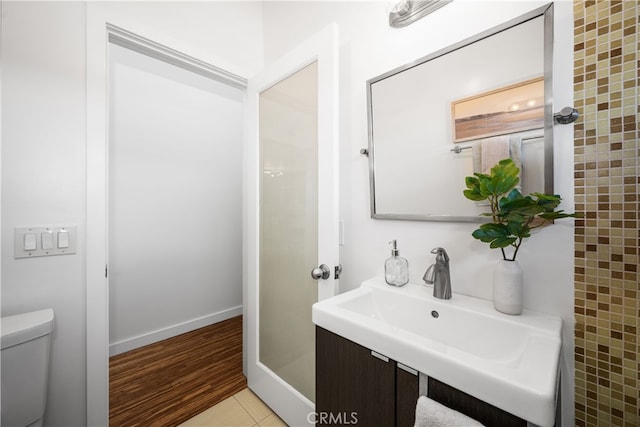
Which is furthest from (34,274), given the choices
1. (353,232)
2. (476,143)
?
(476,143)

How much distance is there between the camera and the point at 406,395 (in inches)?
27.0

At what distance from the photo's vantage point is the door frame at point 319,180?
113cm

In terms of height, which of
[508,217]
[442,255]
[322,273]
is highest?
[508,217]

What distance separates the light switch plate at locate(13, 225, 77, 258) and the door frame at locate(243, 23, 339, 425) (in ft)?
2.70

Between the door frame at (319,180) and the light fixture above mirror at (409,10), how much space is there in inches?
10.3

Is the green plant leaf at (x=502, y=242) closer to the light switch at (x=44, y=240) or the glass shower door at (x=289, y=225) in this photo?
the glass shower door at (x=289, y=225)

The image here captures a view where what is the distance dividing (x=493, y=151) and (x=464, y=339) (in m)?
0.64

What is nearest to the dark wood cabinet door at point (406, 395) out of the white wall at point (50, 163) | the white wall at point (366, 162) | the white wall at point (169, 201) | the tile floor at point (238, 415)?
the white wall at point (366, 162)

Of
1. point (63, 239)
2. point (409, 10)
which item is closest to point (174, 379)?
point (63, 239)

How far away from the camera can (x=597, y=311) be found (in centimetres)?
73

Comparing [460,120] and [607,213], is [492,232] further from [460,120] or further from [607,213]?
[460,120]

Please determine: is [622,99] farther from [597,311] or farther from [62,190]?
[62,190]

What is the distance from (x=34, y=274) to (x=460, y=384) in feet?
5.27

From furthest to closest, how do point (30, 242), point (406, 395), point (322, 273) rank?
point (322, 273), point (30, 242), point (406, 395)
